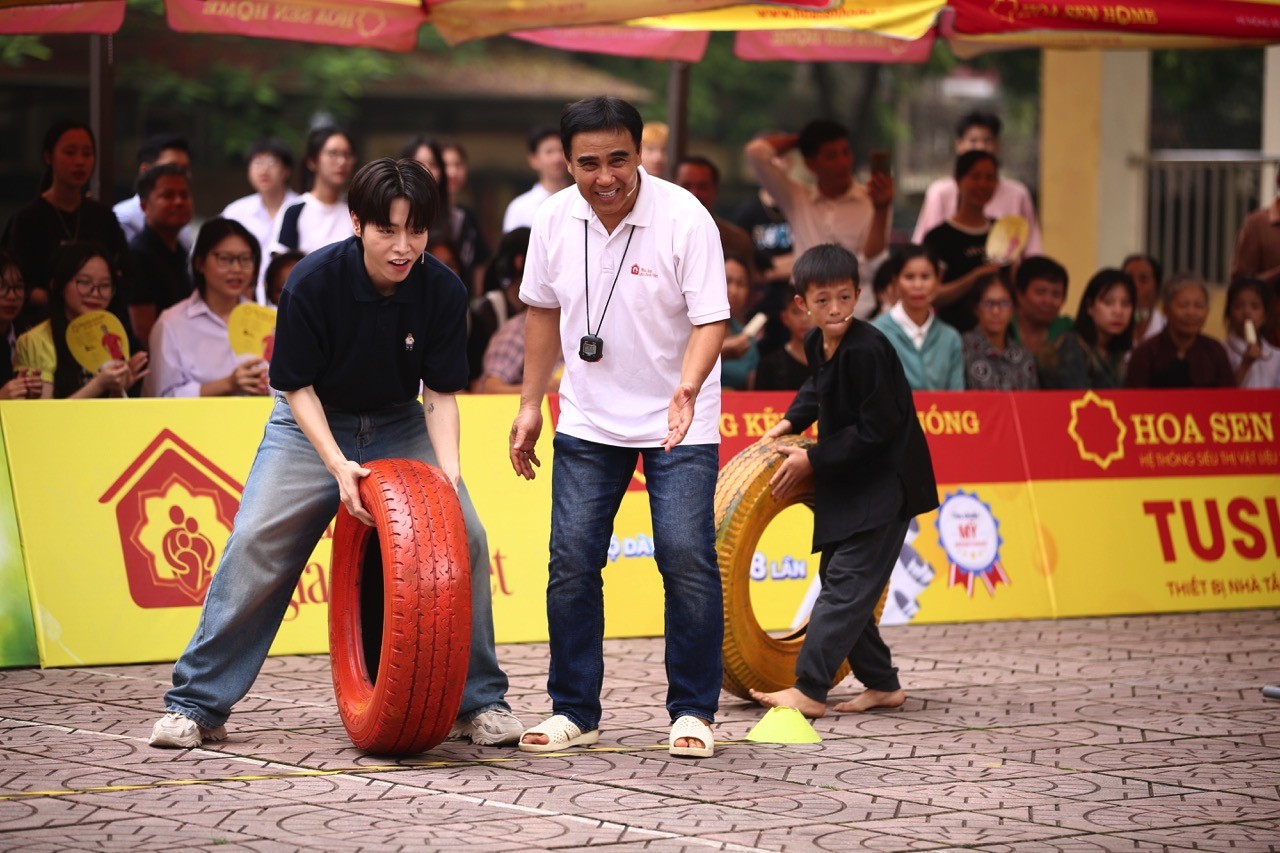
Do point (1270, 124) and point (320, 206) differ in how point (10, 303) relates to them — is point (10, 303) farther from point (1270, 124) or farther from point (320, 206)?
point (1270, 124)

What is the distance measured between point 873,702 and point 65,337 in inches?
162

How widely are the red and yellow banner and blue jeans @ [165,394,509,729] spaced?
1.21 m

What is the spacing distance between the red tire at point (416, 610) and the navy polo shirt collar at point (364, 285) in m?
0.52

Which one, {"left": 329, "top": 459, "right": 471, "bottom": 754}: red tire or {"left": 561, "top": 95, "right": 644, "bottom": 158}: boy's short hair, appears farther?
{"left": 561, "top": 95, "right": 644, "bottom": 158}: boy's short hair

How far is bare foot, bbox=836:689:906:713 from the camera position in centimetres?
689

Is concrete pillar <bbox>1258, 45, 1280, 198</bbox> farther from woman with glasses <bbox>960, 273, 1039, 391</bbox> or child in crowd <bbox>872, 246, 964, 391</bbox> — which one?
child in crowd <bbox>872, 246, 964, 391</bbox>

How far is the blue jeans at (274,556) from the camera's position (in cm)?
578

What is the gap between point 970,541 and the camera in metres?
9.16

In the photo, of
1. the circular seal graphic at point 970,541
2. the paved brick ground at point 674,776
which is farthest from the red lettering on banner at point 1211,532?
the paved brick ground at point 674,776

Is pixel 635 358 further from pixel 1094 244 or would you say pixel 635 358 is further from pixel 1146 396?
pixel 1094 244

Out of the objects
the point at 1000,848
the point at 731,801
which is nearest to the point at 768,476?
the point at 731,801

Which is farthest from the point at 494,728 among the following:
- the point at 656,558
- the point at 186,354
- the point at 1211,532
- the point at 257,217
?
the point at 257,217

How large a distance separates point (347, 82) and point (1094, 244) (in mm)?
17448

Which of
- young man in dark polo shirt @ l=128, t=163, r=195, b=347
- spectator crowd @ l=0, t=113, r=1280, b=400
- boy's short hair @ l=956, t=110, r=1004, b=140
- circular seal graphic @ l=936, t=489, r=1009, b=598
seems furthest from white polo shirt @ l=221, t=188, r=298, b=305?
boy's short hair @ l=956, t=110, r=1004, b=140
